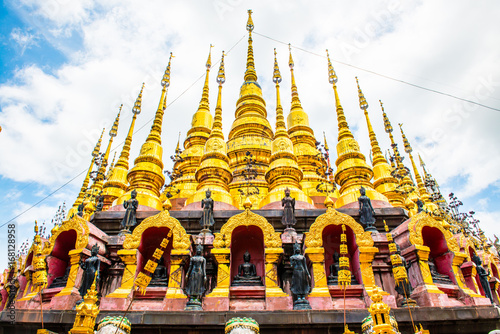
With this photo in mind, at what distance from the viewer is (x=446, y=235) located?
32.3 ft

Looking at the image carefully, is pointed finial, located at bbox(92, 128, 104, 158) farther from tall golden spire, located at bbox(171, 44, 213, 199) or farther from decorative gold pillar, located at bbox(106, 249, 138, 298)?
decorative gold pillar, located at bbox(106, 249, 138, 298)

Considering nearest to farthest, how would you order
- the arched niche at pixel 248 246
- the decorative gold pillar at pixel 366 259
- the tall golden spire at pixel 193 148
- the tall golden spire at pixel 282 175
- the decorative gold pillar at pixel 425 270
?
the decorative gold pillar at pixel 425 270, the decorative gold pillar at pixel 366 259, the arched niche at pixel 248 246, the tall golden spire at pixel 282 175, the tall golden spire at pixel 193 148

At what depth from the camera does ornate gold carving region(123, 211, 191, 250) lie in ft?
29.8

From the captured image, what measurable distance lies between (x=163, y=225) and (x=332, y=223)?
4619 millimetres

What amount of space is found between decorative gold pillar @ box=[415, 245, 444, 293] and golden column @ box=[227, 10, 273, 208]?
7.76m

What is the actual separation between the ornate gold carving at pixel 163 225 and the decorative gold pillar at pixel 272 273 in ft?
7.07

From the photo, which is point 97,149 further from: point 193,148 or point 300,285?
point 300,285

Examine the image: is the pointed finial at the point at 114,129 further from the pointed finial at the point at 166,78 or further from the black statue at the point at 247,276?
the black statue at the point at 247,276

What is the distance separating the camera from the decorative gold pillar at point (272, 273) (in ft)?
27.9

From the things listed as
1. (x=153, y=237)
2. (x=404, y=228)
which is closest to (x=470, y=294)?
(x=404, y=228)

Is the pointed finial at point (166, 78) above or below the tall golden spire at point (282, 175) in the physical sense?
above

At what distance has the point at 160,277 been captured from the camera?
920 cm

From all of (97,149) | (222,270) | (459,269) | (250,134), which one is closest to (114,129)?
(97,149)

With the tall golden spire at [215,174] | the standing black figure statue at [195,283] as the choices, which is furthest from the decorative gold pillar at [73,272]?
the tall golden spire at [215,174]
